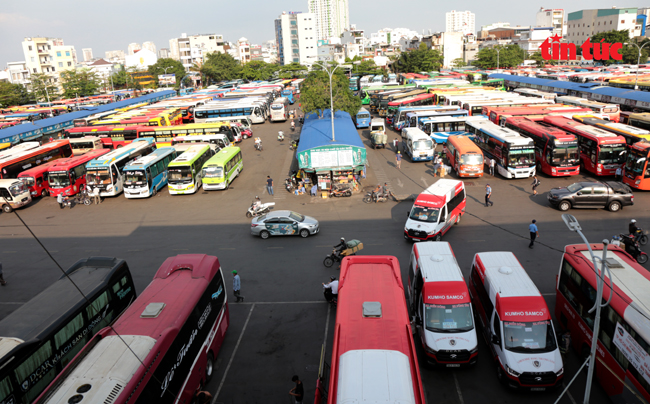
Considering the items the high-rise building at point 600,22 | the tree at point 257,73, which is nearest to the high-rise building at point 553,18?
the high-rise building at point 600,22

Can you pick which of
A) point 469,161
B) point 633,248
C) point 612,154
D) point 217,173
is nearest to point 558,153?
point 612,154

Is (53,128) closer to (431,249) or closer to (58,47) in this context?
(431,249)

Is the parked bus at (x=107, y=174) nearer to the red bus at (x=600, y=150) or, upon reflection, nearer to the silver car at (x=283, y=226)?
the silver car at (x=283, y=226)

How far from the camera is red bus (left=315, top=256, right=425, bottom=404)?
25.9ft

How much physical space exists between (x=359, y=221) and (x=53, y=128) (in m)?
42.6

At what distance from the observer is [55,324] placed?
10.7 m

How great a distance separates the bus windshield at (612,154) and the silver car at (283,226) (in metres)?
19.7

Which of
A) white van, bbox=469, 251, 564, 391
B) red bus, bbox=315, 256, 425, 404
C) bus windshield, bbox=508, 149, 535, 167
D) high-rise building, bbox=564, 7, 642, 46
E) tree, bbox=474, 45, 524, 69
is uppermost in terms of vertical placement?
high-rise building, bbox=564, 7, 642, 46

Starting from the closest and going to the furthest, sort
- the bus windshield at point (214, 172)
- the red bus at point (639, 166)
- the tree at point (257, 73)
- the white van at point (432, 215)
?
the white van at point (432, 215) < the red bus at point (639, 166) < the bus windshield at point (214, 172) < the tree at point (257, 73)

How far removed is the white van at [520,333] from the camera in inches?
409

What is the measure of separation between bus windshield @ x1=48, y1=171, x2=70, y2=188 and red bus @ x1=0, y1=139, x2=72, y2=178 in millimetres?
4057

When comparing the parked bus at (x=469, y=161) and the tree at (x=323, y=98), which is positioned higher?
the tree at (x=323, y=98)

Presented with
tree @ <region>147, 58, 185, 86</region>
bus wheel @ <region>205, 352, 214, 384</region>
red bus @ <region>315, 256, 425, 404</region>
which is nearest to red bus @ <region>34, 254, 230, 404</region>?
bus wheel @ <region>205, 352, 214, 384</region>

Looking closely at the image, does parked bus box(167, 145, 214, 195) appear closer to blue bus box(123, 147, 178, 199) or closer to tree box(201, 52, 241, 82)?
blue bus box(123, 147, 178, 199)
